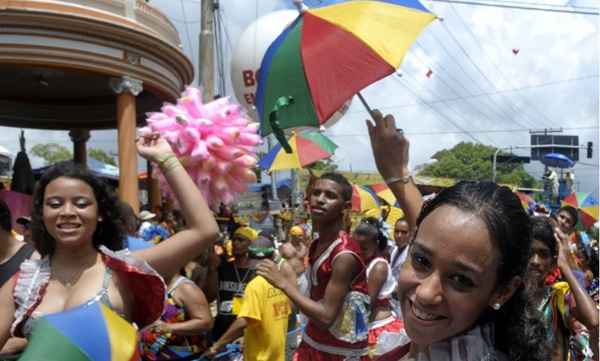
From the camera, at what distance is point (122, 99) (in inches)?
426

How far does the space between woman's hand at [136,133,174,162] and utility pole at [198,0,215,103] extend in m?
9.20

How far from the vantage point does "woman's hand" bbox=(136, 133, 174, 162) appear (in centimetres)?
215

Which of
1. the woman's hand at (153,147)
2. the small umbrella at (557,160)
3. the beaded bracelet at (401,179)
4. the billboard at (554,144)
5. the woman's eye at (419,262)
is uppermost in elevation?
the billboard at (554,144)

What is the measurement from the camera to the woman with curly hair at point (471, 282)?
1283 millimetres

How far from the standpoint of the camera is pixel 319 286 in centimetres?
311

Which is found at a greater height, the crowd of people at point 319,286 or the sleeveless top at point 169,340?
the crowd of people at point 319,286

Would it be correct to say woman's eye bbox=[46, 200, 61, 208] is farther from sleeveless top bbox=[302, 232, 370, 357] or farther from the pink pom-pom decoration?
sleeveless top bbox=[302, 232, 370, 357]

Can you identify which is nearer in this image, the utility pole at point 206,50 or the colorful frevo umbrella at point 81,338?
the colorful frevo umbrella at point 81,338

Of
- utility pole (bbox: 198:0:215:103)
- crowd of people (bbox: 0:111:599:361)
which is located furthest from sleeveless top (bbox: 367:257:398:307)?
utility pole (bbox: 198:0:215:103)

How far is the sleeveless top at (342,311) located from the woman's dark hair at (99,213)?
3.82 ft

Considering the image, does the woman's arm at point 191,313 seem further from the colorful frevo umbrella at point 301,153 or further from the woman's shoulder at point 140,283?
the colorful frevo umbrella at point 301,153

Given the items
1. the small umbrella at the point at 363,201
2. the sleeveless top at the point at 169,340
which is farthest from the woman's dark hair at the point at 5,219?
the small umbrella at the point at 363,201

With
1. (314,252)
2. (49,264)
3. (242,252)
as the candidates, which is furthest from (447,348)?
(242,252)

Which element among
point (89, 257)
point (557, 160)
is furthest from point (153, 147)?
point (557, 160)
